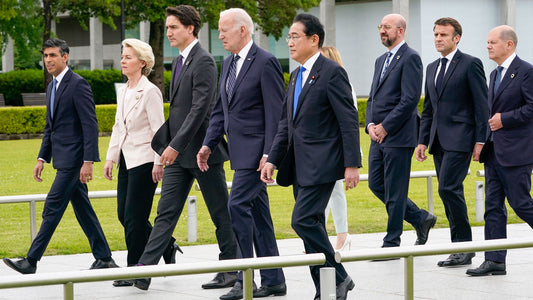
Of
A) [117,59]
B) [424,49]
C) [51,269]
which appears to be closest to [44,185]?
[51,269]

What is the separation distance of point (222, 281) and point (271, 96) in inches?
110

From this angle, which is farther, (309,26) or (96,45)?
(96,45)

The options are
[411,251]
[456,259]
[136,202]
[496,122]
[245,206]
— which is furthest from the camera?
[496,122]

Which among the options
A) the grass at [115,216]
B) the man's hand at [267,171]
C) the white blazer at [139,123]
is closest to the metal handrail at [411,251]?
the man's hand at [267,171]

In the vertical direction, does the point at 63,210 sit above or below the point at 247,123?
below

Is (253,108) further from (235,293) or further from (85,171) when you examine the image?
(235,293)

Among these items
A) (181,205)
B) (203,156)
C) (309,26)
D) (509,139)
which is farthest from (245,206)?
(509,139)

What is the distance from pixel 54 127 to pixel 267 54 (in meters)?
2.11

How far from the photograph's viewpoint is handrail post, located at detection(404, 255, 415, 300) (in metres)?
4.35

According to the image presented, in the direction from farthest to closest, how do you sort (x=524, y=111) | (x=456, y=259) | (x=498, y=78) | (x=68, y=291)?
1. (x=498, y=78)
2. (x=524, y=111)
3. (x=456, y=259)
4. (x=68, y=291)

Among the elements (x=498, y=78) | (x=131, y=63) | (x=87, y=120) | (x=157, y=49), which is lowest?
(x=87, y=120)

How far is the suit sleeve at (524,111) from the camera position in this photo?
24.8 feet

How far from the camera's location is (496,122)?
7695mm

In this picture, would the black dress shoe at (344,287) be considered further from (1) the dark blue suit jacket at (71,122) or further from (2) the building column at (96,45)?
(2) the building column at (96,45)
